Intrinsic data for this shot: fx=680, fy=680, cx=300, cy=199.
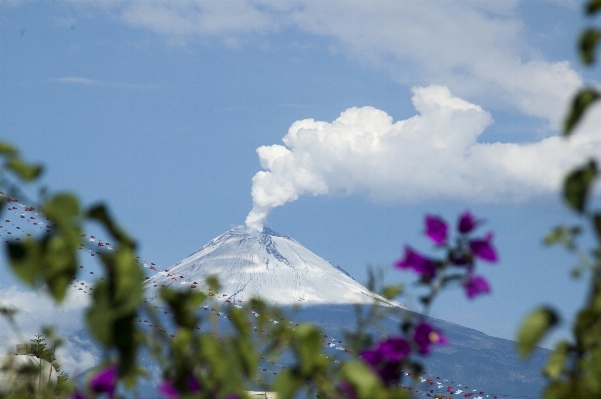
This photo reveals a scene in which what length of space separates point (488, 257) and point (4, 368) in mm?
1672

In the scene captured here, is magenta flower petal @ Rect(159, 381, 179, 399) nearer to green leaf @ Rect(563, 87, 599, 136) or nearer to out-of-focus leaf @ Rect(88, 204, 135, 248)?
out-of-focus leaf @ Rect(88, 204, 135, 248)

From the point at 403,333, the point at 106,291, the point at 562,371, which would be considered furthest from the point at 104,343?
the point at 562,371

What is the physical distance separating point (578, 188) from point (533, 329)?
308mm

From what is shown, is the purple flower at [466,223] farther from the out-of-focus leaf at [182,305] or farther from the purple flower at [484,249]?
the out-of-focus leaf at [182,305]

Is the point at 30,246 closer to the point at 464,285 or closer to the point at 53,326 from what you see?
the point at 464,285

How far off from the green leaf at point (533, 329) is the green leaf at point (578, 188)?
239 mm

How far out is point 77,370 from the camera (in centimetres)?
223

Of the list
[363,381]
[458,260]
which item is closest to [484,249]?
[458,260]

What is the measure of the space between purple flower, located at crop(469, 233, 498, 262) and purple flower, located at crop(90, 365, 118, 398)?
3.01ft

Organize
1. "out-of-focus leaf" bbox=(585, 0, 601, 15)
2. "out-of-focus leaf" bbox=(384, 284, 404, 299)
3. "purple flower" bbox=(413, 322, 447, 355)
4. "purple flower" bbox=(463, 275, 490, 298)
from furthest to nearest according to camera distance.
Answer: "out-of-focus leaf" bbox=(384, 284, 404, 299)
"purple flower" bbox=(463, 275, 490, 298)
"purple flower" bbox=(413, 322, 447, 355)
"out-of-focus leaf" bbox=(585, 0, 601, 15)

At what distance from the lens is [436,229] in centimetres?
174

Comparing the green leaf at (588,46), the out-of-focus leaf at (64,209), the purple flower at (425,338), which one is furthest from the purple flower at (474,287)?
the out-of-focus leaf at (64,209)

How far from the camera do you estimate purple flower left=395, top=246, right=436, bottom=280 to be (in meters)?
1.71

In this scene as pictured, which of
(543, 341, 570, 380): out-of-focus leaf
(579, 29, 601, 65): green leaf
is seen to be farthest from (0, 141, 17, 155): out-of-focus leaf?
(543, 341, 570, 380): out-of-focus leaf
